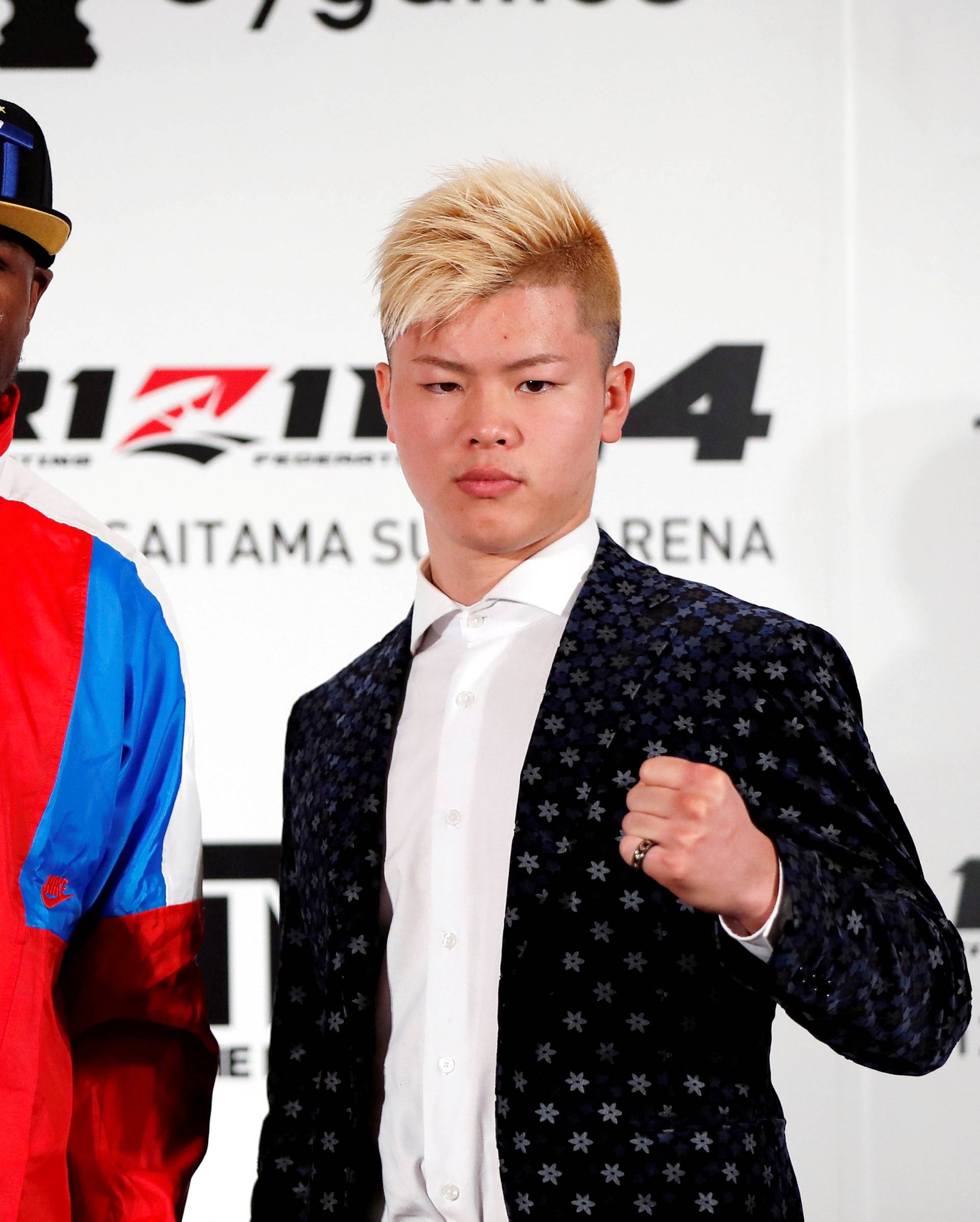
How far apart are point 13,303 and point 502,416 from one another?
0.43 metres

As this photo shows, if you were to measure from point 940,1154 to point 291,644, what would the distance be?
128 centimetres

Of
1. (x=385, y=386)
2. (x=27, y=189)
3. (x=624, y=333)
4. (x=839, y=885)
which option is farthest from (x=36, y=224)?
(x=624, y=333)

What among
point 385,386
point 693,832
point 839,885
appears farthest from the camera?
point 385,386

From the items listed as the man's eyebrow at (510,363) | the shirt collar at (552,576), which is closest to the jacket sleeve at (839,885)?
the shirt collar at (552,576)

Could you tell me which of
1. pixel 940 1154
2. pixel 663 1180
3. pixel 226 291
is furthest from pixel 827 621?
pixel 663 1180

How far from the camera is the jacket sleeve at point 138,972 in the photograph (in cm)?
116

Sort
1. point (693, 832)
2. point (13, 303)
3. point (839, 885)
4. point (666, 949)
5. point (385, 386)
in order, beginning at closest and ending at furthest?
point (693, 832)
point (839, 885)
point (666, 949)
point (13, 303)
point (385, 386)

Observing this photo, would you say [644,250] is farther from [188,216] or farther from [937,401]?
[188,216]

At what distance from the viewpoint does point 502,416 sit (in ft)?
3.80

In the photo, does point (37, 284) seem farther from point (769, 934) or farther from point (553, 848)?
point (769, 934)

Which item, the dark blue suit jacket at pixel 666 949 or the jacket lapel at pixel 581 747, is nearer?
the dark blue suit jacket at pixel 666 949

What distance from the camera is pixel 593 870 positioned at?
1082mm

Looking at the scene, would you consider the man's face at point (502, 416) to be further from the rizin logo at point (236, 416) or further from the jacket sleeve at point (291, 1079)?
the rizin logo at point (236, 416)

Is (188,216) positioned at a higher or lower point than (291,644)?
higher
